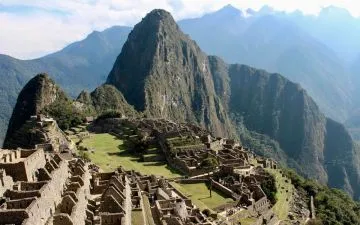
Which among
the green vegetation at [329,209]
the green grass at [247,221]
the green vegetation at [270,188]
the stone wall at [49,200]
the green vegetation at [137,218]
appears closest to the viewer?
the stone wall at [49,200]

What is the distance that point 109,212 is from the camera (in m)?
30.3

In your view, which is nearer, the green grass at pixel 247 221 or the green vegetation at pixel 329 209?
the green grass at pixel 247 221

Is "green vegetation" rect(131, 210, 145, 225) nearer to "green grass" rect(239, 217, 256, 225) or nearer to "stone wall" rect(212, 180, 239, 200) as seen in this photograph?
"green grass" rect(239, 217, 256, 225)

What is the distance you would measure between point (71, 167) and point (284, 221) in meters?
27.7

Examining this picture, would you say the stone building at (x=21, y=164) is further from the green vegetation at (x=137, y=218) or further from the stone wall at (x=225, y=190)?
the stone wall at (x=225, y=190)

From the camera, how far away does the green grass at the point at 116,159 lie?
64.1 m

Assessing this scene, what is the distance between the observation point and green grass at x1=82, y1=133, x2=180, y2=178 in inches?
2522

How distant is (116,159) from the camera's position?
230ft

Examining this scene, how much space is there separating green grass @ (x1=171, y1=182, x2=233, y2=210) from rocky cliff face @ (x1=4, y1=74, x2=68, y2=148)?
7204 cm

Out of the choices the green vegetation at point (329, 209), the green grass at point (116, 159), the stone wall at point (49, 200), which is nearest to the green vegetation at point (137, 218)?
the stone wall at point (49, 200)

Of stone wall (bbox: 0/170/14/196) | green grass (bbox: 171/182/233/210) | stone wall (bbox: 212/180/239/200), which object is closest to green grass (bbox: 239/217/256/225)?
green grass (bbox: 171/182/233/210)

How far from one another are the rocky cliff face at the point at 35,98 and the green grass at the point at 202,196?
7204 cm

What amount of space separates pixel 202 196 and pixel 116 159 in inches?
748

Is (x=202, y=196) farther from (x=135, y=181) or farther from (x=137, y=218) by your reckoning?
(x=137, y=218)
